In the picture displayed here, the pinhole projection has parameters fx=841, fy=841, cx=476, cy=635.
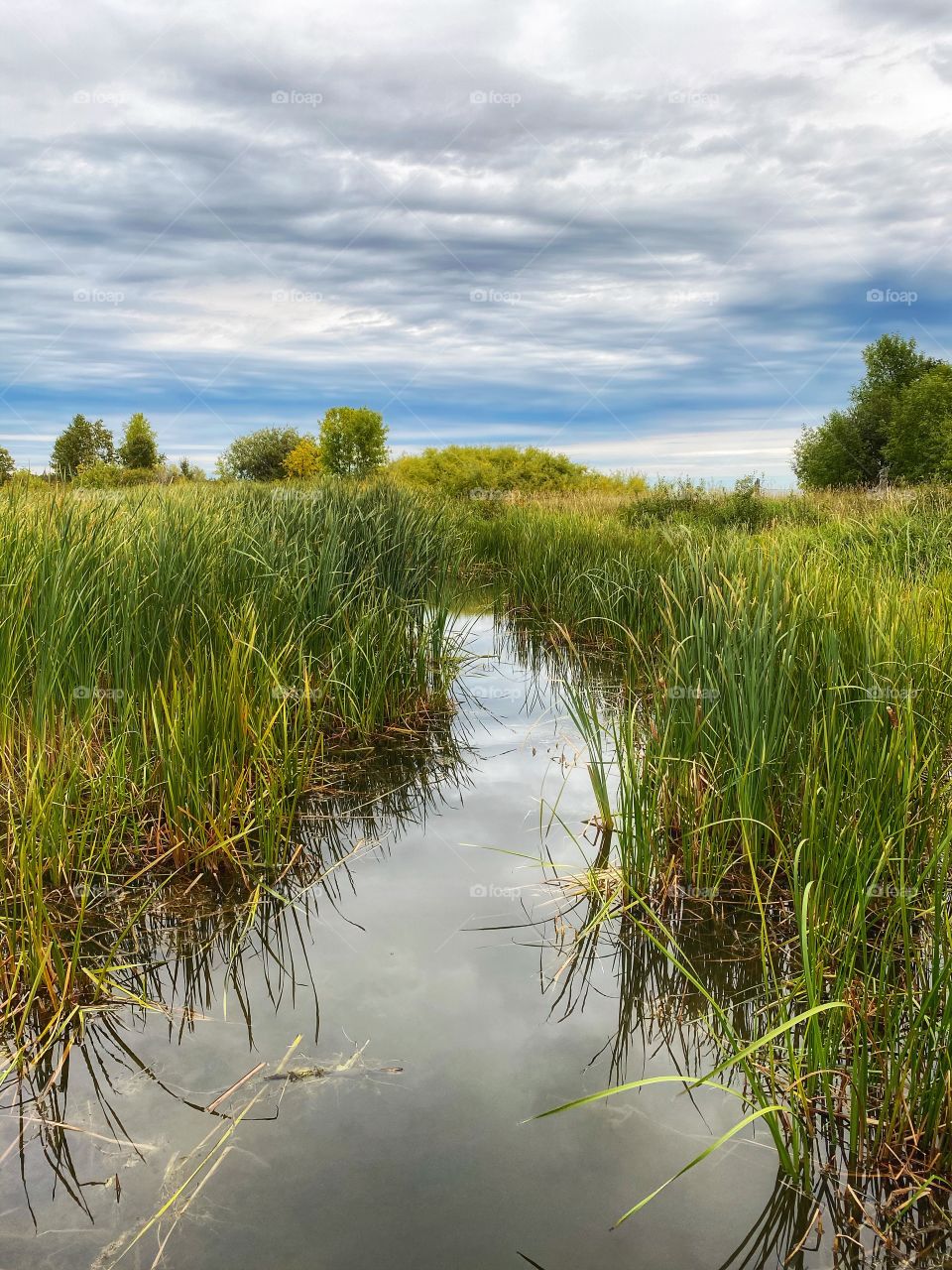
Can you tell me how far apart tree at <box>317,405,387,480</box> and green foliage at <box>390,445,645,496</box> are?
7.14 ft

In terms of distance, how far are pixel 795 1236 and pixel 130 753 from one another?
10.6 feet

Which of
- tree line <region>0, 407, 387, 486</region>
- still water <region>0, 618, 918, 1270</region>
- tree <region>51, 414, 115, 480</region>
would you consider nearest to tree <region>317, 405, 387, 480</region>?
tree line <region>0, 407, 387, 486</region>

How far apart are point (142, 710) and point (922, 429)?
4252 cm

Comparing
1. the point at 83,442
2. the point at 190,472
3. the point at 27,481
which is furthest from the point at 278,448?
the point at 27,481

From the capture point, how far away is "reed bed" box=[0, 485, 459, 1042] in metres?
3.00

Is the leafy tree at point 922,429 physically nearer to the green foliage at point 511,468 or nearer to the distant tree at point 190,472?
the green foliage at point 511,468

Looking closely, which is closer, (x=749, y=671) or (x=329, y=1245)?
(x=329, y=1245)

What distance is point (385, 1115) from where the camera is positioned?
7.79ft

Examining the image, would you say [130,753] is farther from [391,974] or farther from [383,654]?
[383,654]

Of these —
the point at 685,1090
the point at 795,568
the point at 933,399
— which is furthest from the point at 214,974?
the point at 933,399

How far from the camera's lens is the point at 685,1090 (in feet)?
8.18

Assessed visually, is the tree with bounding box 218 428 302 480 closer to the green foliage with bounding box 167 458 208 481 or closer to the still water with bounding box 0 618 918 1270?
the green foliage with bounding box 167 458 208 481

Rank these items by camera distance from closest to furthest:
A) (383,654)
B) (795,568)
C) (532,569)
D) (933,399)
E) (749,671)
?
(749,671)
(795,568)
(383,654)
(532,569)
(933,399)

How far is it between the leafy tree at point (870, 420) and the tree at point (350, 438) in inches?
888
